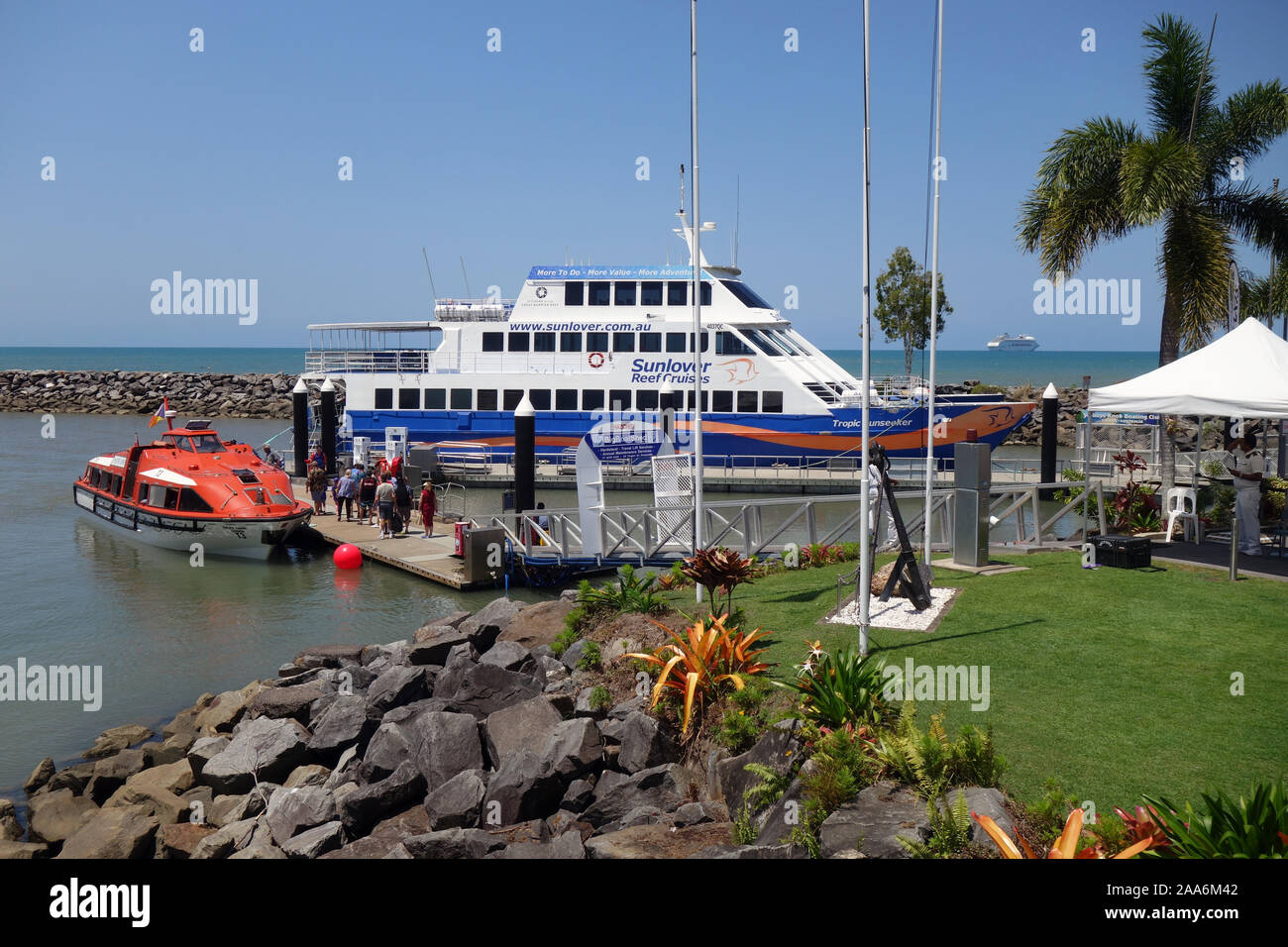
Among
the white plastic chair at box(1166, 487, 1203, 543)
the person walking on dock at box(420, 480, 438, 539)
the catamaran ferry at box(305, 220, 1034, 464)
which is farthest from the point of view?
the catamaran ferry at box(305, 220, 1034, 464)

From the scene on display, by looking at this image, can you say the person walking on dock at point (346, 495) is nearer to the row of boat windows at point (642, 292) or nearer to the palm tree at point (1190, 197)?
the row of boat windows at point (642, 292)

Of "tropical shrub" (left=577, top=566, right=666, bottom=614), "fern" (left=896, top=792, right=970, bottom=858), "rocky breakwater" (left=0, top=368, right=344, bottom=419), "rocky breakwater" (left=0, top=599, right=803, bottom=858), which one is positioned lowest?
"rocky breakwater" (left=0, top=599, right=803, bottom=858)

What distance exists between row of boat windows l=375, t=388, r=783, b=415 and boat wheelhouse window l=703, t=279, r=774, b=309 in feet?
10.4

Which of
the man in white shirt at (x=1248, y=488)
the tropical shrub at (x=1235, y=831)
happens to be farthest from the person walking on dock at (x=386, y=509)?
the tropical shrub at (x=1235, y=831)

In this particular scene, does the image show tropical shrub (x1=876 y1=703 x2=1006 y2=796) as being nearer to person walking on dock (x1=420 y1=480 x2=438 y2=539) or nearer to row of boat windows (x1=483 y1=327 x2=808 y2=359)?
person walking on dock (x1=420 y1=480 x2=438 y2=539)

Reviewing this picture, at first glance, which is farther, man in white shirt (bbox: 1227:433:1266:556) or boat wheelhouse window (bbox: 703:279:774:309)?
boat wheelhouse window (bbox: 703:279:774:309)

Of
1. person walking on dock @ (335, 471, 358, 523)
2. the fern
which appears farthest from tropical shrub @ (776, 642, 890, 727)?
person walking on dock @ (335, 471, 358, 523)

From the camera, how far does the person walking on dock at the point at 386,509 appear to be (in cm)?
2411

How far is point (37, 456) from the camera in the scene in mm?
43875

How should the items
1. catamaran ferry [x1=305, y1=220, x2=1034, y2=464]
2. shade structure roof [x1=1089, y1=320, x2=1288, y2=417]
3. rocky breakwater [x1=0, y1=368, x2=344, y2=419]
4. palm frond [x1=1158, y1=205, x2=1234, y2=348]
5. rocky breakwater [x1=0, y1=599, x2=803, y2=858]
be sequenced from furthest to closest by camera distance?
rocky breakwater [x1=0, y1=368, x2=344, y2=419] → catamaran ferry [x1=305, y1=220, x2=1034, y2=464] → palm frond [x1=1158, y1=205, x2=1234, y2=348] → shade structure roof [x1=1089, y1=320, x2=1288, y2=417] → rocky breakwater [x1=0, y1=599, x2=803, y2=858]

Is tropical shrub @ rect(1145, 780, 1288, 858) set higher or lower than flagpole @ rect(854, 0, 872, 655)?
lower

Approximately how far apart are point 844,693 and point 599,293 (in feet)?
92.3

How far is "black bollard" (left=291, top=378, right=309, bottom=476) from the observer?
33594mm
